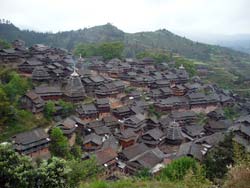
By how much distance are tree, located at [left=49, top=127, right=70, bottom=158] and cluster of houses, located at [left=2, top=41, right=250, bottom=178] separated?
1.89ft

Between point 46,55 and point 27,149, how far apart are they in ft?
84.8

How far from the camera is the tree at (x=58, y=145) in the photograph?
2711 centimetres

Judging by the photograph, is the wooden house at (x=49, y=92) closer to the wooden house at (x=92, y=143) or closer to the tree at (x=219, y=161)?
the wooden house at (x=92, y=143)

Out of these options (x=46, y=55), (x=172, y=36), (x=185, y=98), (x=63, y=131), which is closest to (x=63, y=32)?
(x=172, y=36)

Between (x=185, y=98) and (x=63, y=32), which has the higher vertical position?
(x=63, y=32)

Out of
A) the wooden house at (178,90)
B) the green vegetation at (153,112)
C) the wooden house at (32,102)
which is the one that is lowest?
the green vegetation at (153,112)

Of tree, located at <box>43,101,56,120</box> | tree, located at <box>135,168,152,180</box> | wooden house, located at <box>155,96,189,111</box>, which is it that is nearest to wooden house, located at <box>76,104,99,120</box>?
tree, located at <box>43,101,56,120</box>

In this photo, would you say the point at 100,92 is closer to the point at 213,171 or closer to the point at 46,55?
the point at 46,55

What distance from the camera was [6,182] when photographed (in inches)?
319

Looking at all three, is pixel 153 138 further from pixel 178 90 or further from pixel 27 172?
pixel 27 172

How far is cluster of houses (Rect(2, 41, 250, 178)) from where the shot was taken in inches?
1122

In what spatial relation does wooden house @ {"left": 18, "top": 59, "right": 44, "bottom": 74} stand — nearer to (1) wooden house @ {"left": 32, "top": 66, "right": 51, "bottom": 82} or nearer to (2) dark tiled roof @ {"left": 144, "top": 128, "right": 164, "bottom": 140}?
(1) wooden house @ {"left": 32, "top": 66, "right": 51, "bottom": 82}

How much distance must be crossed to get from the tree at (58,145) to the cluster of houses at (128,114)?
575 mm

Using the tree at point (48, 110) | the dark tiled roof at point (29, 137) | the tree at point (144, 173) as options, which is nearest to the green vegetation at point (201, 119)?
the tree at point (144, 173)
